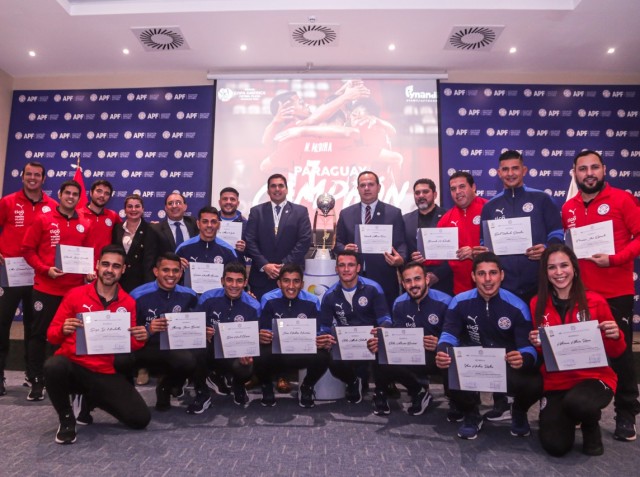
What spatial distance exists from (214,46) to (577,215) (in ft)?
17.4

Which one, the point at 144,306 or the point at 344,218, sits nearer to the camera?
the point at 144,306

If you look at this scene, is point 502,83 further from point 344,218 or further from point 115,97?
point 115,97

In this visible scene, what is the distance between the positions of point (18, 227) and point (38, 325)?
962mm

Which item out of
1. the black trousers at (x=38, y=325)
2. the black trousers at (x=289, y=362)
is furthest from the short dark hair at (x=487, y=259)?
the black trousers at (x=38, y=325)

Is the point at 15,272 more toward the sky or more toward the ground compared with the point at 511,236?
more toward the ground

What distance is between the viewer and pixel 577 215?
3348 millimetres

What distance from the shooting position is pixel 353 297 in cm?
385

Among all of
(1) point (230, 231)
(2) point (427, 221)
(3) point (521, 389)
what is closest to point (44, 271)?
(1) point (230, 231)

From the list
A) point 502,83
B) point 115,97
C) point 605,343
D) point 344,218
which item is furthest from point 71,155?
A: point 605,343

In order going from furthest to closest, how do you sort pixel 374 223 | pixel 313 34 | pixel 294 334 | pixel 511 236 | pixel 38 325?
pixel 313 34 < pixel 374 223 < pixel 38 325 < pixel 294 334 < pixel 511 236

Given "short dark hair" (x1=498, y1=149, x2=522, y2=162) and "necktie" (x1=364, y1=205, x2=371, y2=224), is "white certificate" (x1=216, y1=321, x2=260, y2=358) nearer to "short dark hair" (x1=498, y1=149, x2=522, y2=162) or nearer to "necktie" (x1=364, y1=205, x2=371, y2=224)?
"necktie" (x1=364, y1=205, x2=371, y2=224)

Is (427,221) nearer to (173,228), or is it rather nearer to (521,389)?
(521,389)

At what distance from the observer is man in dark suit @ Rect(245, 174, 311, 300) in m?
4.45

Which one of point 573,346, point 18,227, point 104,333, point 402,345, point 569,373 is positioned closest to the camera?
point 573,346
